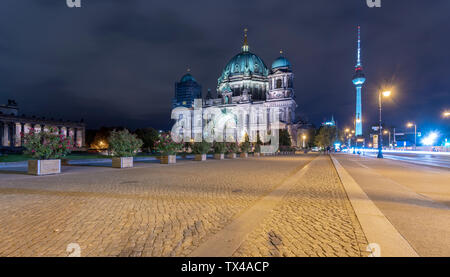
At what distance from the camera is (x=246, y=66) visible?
4496 inches

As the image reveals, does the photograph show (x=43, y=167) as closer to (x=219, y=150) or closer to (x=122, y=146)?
(x=122, y=146)

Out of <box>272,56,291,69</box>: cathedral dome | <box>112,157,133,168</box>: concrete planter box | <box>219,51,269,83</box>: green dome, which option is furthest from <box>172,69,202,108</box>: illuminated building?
<box>112,157,133,168</box>: concrete planter box

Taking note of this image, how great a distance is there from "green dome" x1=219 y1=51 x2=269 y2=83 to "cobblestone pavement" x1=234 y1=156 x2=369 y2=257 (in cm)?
11182

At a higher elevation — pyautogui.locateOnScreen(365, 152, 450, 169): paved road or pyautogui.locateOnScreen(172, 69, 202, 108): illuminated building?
pyautogui.locateOnScreen(172, 69, 202, 108): illuminated building

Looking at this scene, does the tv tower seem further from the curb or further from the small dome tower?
the curb

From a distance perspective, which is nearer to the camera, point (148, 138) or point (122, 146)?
point (122, 146)

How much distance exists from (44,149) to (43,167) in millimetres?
1088

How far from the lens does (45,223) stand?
507cm

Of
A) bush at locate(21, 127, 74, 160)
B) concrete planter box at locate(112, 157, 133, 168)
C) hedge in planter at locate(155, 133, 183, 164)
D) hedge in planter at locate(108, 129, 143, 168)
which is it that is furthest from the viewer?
hedge in planter at locate(155, 133, 183, 164)

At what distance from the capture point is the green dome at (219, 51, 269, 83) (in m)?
114

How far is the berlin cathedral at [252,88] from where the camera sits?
315ft

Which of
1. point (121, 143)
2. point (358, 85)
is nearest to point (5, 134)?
point (121, 143)

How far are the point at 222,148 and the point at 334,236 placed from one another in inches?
1086

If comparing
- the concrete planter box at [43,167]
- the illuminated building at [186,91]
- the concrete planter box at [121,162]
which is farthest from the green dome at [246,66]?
the concrete planter box at [43,167]
